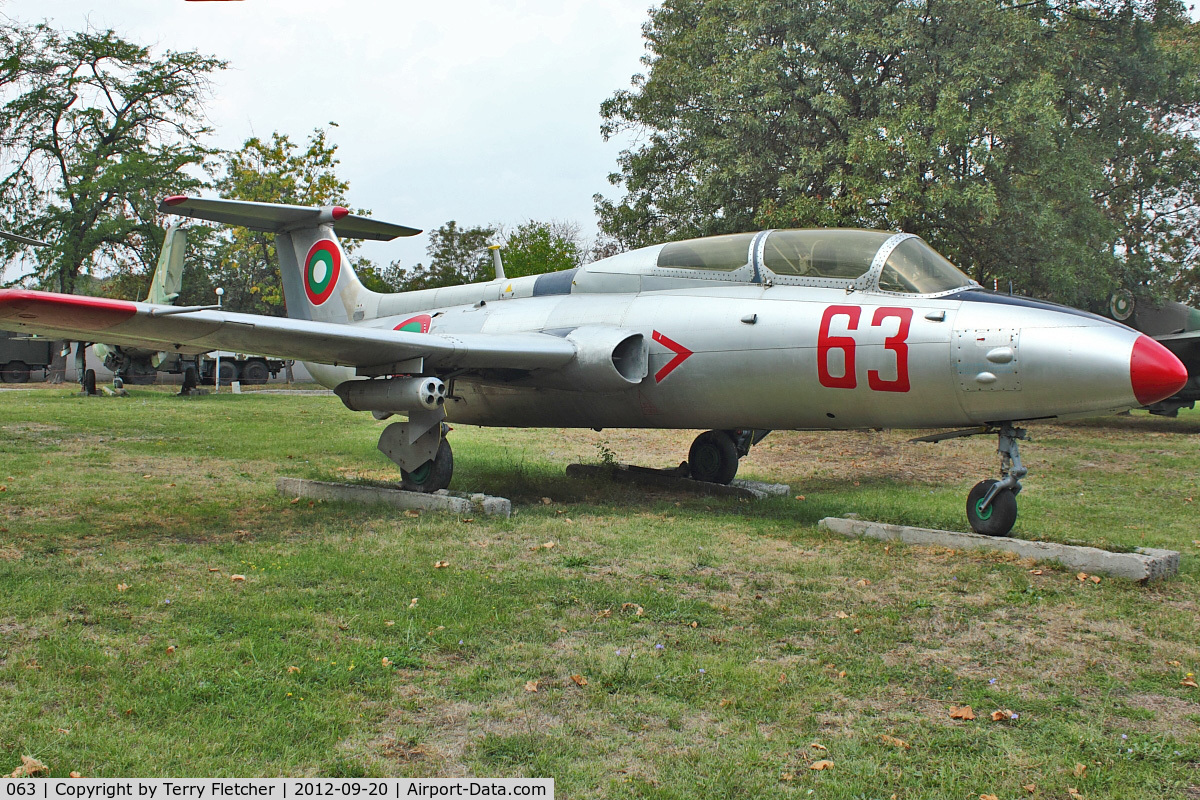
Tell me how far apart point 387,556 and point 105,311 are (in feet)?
9.14

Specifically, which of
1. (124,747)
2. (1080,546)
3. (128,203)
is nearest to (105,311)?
(124,747)

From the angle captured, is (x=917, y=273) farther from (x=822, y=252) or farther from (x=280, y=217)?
(x=280, y=217)

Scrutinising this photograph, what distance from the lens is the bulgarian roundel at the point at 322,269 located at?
1148 centimetres

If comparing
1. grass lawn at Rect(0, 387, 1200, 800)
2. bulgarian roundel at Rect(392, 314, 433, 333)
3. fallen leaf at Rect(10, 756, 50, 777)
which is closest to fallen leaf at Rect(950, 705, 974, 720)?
grass lawn at Rect(0, 387, 1200, 800)

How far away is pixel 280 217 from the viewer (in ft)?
36.1

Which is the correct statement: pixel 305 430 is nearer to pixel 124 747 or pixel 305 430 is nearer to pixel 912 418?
pixel 912 418

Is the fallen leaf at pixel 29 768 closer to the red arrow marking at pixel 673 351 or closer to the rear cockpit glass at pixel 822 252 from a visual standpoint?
the red arrow marking at pixel 673 351

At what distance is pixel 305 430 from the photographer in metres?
15.5

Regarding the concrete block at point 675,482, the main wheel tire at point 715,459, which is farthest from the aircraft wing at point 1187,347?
the main wheel tire at point 715,459

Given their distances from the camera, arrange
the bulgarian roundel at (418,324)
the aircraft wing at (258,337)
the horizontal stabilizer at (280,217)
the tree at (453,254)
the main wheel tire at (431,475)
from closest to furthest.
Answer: the aircraft wing at (258,337), the main wheel tire at (431,475), the horizontal stabilizer at (280,217), the bulgarian roundel at (418,324), the tree at (453,254)

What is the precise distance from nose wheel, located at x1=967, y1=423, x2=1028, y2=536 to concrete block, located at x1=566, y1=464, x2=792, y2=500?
2846 millimetres

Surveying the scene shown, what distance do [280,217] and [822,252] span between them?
7.13m

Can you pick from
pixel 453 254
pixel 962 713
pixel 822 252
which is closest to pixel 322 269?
pixel 822 252

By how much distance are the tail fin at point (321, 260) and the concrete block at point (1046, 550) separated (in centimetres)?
716
